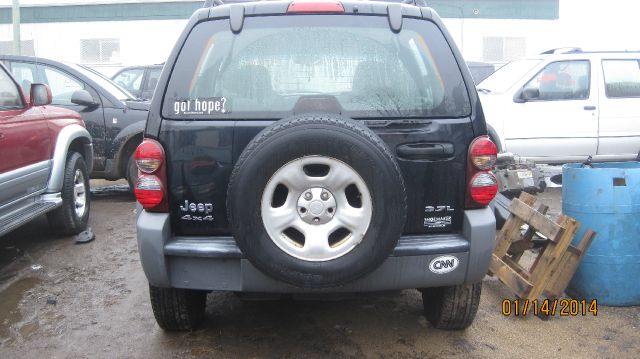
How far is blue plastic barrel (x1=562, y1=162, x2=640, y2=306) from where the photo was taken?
347cm

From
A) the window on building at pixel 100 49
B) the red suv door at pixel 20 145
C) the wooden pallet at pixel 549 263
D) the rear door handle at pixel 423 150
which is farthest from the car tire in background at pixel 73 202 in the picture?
the window on building at pixel 100 49

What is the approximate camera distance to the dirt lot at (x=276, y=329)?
3.00 m

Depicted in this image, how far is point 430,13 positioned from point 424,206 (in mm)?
1047

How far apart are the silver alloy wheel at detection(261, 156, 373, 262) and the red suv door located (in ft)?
8.83

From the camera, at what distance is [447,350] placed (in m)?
3.00

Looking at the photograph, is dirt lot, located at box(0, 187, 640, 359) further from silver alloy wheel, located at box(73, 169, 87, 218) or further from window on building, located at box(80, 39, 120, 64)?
window on building, located at box(80, 39, 120, 64)

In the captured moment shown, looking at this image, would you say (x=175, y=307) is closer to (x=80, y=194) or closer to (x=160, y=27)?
(x=80, y=194)

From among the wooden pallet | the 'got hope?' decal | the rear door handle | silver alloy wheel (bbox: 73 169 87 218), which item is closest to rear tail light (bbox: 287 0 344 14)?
the 'got hope?' decal

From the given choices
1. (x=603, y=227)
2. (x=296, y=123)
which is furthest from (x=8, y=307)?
(x=603, y=227)

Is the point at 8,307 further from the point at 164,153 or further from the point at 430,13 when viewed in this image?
the point at 430,13

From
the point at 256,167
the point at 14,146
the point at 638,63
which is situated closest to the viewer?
the point at 256,167

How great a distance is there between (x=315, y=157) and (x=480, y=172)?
0.90 meters

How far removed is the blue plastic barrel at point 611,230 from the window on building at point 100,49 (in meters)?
17.9
